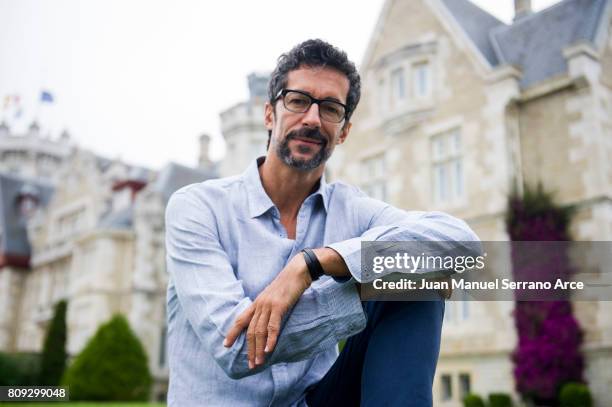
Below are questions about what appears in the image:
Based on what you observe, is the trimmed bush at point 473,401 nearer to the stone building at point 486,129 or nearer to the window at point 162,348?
the stone building at point 486,129

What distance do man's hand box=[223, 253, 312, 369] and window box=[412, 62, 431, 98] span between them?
13.0 metres

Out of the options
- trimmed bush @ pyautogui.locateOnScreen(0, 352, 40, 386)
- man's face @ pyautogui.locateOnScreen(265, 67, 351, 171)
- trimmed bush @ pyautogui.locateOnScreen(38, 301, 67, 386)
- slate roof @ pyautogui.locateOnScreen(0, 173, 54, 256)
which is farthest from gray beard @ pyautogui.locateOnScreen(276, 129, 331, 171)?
slate roof @ pyautogui.locateOnScreen(0, 173, 54, 256)

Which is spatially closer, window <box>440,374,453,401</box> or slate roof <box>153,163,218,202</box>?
window <box>440,374,453,401</box>

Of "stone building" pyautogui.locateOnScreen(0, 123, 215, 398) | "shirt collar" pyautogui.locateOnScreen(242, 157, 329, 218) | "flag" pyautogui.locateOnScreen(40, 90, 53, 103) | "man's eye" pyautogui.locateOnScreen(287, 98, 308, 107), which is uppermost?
"flag" pyautogui.locateOnScreen(40, 90, 53, 103)

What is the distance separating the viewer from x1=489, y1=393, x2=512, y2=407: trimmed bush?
38.3ft

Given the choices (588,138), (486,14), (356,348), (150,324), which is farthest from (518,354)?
(150,324)

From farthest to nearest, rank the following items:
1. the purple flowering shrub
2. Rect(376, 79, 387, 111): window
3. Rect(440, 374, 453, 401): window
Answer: Rect(376, 79, 387, 111): window < Rect(440, 374, 453, 401): window < the purple flowering shrub

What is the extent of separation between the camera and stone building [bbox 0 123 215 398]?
72.0ft

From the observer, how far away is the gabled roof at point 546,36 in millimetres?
13039

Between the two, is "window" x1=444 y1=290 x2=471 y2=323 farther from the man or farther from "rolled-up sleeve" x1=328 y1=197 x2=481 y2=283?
"rolled-up sleeve" x1=328 y1=197 x2=481 y2=283

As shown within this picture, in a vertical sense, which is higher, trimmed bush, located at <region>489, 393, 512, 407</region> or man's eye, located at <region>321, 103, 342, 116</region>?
man's eye, located at <region>321, 103, 342, 116</region>

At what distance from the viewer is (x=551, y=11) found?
14.3 meters

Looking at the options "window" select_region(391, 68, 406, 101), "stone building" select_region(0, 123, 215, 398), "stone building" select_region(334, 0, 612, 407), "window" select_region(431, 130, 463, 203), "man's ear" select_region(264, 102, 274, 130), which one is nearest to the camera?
"man's ear" select_region(264, 102, 274, 130)

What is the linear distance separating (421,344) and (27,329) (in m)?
27.7
